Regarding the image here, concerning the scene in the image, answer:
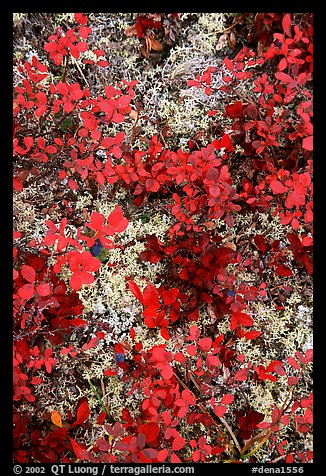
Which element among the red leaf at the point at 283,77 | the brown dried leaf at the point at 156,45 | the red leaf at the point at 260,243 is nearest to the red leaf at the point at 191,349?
the red leaf at the point at 260,243

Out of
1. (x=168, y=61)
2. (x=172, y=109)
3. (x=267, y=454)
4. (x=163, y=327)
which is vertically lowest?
(x=267, y=454)

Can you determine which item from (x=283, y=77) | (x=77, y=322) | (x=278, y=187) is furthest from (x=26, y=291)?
(x=283, y=77)

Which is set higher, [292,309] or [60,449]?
[292,309]

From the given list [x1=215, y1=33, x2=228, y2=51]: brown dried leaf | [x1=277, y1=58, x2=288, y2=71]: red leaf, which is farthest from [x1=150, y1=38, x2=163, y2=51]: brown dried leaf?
[x1=277, y1=58, x2=288, y2=71]: red leaf

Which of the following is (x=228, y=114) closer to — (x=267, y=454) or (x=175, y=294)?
(x=175, y=294)

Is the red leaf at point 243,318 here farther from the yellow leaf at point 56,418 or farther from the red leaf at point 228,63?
the red leaf at point 228,63

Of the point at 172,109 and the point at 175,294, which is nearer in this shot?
the point at 175,294

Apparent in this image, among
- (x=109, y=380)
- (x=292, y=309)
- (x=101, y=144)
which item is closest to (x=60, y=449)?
(x=109, y=380)
